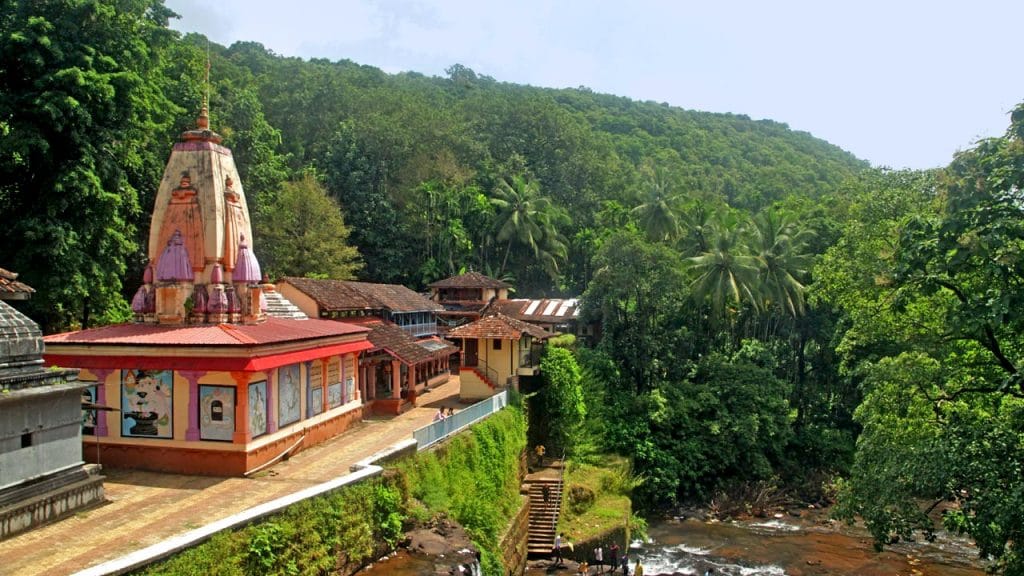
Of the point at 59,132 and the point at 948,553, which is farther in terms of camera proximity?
the point at 948,553

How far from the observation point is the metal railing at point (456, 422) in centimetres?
1873

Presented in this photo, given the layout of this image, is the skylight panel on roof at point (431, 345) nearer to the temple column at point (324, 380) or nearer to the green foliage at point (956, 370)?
the temple column at point (324, 380)

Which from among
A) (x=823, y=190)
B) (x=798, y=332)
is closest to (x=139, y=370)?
(x=798, y=332)

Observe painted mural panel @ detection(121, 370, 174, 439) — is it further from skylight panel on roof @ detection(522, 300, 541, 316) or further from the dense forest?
skylight panel on roof @ detection(522, 300, 541, 316)

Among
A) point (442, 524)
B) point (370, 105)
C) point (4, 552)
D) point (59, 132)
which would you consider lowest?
point (442, 524)

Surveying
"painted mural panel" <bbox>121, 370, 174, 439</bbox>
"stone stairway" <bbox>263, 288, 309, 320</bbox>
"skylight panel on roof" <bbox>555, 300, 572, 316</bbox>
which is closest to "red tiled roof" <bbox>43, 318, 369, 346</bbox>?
"painted mural panel" <bbox>121, 370, 174, 439</bbox>

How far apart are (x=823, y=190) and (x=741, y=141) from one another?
3185 cm

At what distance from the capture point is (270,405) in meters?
18.0

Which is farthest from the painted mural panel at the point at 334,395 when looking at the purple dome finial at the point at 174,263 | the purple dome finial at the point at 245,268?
the purple dome finial at the point at 174,263

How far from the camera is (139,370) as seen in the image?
17.2 meters

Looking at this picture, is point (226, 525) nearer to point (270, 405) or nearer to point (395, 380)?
point (270, 405)

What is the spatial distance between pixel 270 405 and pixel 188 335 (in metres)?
2.53

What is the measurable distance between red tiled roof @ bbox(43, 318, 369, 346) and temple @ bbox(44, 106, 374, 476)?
4 cm

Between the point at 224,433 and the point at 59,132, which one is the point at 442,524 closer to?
the point at 224,433
